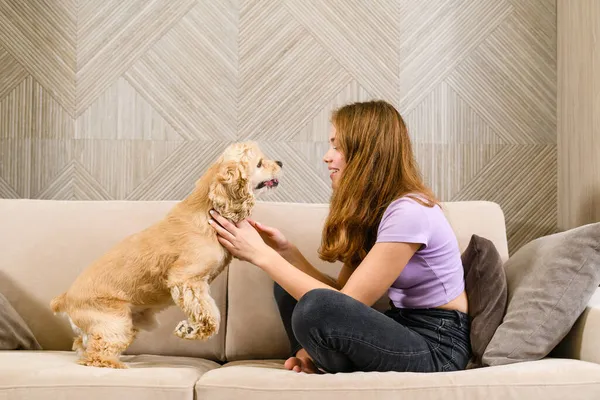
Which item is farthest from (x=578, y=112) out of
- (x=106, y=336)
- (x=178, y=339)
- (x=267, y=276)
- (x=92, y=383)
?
(x=92, y=383)

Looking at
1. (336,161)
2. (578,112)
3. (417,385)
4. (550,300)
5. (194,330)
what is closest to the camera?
(417,385)

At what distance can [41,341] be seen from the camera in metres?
2.37

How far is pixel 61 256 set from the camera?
2.42 metres

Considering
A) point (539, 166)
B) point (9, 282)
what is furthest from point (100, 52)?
point (539, 166)

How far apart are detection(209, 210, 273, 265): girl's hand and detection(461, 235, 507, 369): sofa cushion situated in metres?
0.63

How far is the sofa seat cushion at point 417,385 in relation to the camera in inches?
65.8

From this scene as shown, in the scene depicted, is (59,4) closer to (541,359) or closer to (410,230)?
(410,230)

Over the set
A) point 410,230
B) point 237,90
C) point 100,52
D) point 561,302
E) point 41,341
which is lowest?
point 41,341

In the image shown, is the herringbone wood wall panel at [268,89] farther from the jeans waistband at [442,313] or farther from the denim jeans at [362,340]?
the denim jeans at [362,340]

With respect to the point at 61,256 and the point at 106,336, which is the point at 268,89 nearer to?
the point at 61,256

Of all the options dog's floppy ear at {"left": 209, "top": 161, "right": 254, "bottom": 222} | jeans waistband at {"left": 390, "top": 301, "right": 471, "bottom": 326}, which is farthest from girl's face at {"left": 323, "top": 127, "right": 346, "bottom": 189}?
jeans waistband at {"left": 390, "top": 301, "right": 471, "bottom": 326}

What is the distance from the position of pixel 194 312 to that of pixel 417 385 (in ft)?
2.01

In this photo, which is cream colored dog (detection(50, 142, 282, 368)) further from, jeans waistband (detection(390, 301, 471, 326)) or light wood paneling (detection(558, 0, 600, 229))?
light wood paneling (detection(558, 0, 600, 229))

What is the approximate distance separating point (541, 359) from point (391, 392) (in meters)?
0.54
